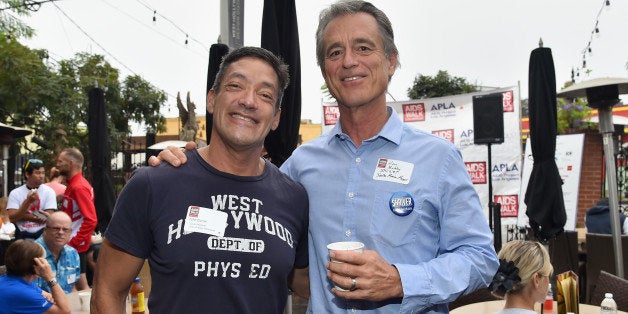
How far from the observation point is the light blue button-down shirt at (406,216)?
5.26ft

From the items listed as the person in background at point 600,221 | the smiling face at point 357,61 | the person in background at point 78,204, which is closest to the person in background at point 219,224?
the smiling face at point 357,61

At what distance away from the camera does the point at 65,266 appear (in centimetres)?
509

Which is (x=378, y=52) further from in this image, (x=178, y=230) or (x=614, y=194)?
(x=614, y=194)

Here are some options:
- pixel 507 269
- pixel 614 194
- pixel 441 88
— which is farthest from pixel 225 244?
pixel 441 88

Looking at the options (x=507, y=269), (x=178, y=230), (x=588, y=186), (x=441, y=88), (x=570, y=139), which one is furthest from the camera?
(x=441, y=88)

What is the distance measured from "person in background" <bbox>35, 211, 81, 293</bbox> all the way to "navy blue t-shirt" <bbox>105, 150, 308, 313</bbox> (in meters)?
3.60

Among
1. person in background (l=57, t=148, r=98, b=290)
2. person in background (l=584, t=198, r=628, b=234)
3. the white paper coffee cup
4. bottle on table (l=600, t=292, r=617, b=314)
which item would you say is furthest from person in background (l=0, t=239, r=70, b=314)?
person in background (l=584, t=198, r=628, b=234)

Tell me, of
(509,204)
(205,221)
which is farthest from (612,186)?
(205,221)

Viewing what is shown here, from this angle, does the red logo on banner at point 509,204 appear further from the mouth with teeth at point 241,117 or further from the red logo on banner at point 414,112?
the mouth with teeth at point 241,117

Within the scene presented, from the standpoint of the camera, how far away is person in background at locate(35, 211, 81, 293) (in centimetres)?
493

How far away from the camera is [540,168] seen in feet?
20.6

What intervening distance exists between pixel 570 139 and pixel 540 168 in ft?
10.2

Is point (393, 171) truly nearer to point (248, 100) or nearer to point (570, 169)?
point (248, 100)

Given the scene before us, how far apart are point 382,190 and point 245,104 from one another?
572 millimetres
